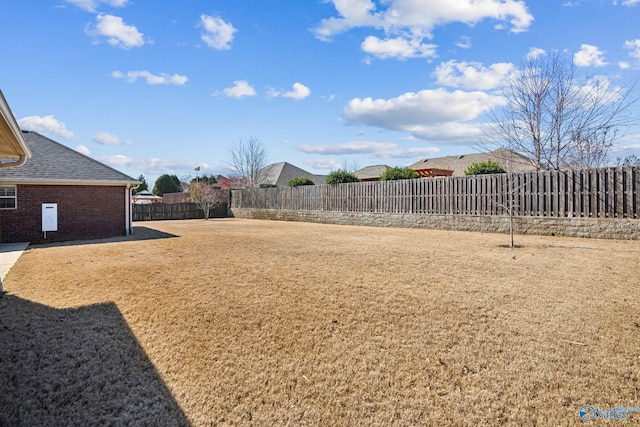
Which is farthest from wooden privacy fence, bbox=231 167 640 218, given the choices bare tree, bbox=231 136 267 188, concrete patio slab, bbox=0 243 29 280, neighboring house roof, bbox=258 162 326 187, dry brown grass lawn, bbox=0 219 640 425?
bare tree, bbox=231 136 267 188

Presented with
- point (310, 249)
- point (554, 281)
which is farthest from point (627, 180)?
point (310, 249)

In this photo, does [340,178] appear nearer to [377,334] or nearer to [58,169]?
[58,169]

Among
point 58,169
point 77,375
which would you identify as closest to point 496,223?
point 77,375

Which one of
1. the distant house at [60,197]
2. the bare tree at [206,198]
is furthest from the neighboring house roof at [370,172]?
the distant house at [60,197]

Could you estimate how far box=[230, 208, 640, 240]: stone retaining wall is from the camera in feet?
30.0

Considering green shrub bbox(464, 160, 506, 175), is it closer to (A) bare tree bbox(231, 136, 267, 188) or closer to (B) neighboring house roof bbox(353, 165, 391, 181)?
(B) neighboring house roof bbox(353, 165, 391, 181)

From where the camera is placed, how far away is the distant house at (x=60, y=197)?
1066 cm

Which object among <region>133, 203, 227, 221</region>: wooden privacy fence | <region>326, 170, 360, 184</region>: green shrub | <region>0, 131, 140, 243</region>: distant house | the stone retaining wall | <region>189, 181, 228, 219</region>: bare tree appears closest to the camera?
the stone retaining wall

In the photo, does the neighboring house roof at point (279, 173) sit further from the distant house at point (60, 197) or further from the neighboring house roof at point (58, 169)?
the distant house at point (60, 197)

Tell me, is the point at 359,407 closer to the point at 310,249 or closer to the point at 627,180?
the point at 310,249

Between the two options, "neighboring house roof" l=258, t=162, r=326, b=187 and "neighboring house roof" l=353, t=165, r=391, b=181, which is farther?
"neighboring house roof" l=258, t=162, r=326, b=187

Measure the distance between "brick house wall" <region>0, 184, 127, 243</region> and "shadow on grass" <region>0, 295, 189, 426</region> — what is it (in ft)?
29.7

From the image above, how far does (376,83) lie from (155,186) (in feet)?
114

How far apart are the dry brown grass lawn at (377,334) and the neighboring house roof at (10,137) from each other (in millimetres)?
2108
